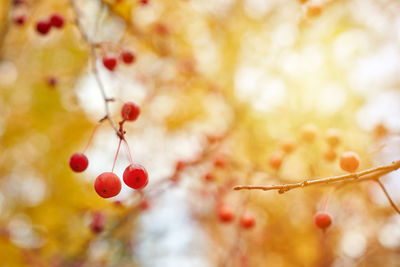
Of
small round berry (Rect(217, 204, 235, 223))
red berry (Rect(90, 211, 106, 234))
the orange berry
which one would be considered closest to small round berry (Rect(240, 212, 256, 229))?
small round berry (Rect(217, 204, 235, 223))

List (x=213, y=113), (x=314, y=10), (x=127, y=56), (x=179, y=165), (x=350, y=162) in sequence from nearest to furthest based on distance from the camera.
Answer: (x=350, y=162) < (x=127, y=56) < (x=314, y=10) < (x=179, y=165) < (x=213, y=113)

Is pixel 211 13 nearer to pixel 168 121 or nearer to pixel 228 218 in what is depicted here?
pixel 168 121

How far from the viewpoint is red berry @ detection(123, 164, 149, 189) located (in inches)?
63.9

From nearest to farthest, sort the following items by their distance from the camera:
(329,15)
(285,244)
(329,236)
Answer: (329,15) < (329,236) < (285,244)

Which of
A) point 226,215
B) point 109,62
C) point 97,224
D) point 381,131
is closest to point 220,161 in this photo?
point 226,215

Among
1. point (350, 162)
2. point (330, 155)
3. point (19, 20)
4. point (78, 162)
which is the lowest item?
point (350, 162)

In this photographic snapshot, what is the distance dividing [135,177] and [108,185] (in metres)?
0.14

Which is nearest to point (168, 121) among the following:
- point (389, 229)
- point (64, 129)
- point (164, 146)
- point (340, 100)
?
point (164, 146)

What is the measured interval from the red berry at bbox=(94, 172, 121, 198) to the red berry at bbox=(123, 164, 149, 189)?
56mm

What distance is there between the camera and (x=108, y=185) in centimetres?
164

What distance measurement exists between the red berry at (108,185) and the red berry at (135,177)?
56 mm

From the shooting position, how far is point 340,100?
5770mm

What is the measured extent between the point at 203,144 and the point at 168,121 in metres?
2.23

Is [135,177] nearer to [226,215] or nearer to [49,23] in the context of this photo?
[226,215]
